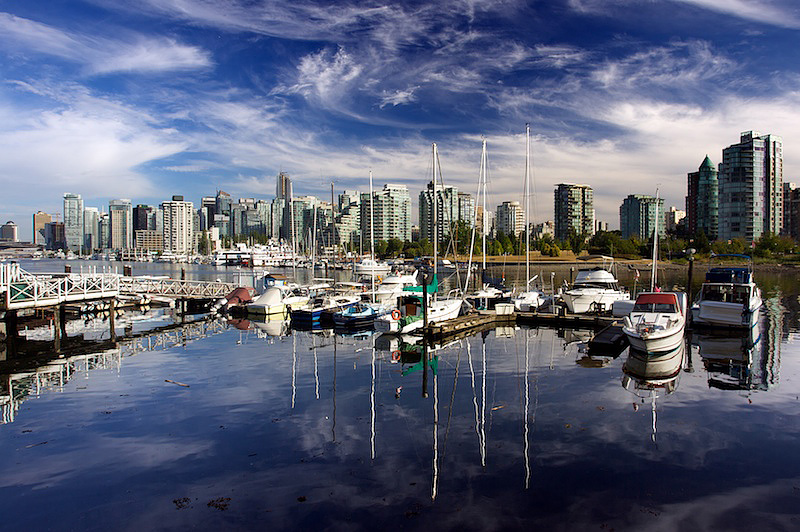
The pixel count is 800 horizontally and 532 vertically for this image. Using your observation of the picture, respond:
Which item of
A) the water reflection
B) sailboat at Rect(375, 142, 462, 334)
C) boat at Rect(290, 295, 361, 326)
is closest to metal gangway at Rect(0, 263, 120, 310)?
boat at Rect(290, 295, 361, 326)

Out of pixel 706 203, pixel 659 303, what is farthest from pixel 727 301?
pixel 706 203

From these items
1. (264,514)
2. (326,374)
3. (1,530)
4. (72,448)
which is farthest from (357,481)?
(326,374)

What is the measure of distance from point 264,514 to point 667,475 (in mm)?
9232

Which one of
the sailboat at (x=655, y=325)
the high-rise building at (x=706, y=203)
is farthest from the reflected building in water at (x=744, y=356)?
the high-rise building at (x=706, y=203)

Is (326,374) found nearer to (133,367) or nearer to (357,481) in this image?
(133,367)

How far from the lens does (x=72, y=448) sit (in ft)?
47.9

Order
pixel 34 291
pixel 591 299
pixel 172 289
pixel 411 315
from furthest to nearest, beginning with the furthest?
pixel 172 289 < pixel 591 299 < pixel 411 315 < pixel 34 291

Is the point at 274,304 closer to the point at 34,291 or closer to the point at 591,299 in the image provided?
the point at 34,291

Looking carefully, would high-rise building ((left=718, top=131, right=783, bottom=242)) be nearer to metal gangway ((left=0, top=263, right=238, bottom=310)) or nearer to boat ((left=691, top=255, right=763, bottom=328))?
boat ((left=691, top=255, right=763, bottom=328))

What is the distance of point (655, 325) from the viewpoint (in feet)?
82.9

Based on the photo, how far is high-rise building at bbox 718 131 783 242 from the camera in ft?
528

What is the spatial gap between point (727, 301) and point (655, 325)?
13218mm

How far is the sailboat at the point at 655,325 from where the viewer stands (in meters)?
24.5

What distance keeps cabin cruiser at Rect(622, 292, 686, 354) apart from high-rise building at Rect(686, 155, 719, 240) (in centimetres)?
16494
